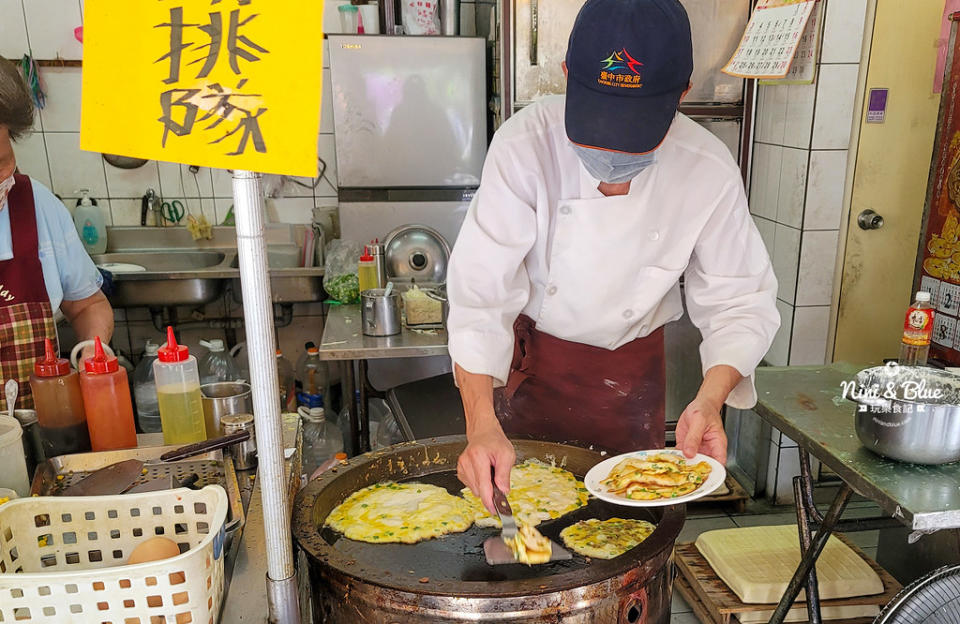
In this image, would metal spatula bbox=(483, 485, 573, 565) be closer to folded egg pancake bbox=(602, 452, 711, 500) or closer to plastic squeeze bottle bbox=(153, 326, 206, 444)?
folded egg pancake bbox=(602, 452, 711, 500)

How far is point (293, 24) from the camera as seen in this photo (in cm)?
81

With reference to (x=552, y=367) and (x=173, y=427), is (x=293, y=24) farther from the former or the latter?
(x=552, y=367)

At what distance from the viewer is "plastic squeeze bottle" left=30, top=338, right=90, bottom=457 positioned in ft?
5.04

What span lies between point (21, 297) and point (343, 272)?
1.78m

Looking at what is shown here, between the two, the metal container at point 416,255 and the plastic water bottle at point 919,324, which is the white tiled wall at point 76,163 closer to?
the metal container at point 416,255

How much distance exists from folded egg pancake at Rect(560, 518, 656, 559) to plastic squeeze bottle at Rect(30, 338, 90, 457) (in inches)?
42.5

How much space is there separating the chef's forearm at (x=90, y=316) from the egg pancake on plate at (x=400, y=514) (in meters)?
1.14

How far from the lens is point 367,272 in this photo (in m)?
3.56

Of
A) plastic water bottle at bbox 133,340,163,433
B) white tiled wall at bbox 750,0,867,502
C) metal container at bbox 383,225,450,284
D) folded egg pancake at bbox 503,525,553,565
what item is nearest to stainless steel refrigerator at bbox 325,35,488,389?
metal container at bbox 383,225,450,284

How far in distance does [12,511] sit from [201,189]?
378 centimetres

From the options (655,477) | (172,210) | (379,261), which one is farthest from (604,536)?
(172,210)

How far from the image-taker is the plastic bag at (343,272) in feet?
12.2

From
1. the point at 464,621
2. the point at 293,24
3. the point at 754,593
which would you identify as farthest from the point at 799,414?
the point at 293,24

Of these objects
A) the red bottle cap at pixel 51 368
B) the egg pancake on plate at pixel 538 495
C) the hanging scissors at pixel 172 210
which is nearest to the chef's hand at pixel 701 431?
the egg pancake on plate at pixel 538 495
